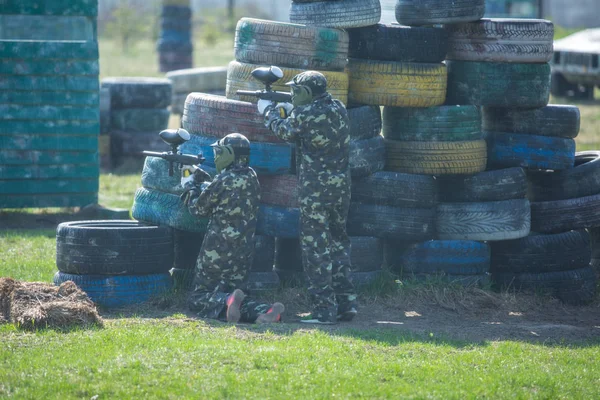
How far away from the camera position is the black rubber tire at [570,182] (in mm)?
11312

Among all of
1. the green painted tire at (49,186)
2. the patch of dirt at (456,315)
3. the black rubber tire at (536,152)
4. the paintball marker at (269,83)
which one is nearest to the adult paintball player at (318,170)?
the paintball marker at (269,83)

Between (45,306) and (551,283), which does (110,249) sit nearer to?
(45,306)

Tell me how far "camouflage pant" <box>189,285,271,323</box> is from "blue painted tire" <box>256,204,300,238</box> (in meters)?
0.96

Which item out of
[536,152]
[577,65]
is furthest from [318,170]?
[577,65]

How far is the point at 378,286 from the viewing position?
10.6m

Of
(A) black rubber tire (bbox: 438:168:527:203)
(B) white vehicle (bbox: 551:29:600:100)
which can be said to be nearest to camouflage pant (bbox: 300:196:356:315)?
(A) black rubber tire (bbox: 438:168:527:203)

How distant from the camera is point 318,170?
9602 millimetres

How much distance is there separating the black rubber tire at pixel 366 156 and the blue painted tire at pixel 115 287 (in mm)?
2621

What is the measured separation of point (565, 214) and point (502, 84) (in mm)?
1745

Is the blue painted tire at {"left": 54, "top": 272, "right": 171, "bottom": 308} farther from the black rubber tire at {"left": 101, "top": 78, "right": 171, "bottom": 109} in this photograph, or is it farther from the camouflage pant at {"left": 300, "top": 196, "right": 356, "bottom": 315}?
the black rubber tire at {"left": 101, "top": 78, "right": 171, "bottom": 109}

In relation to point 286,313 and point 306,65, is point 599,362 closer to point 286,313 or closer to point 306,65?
point 286,313

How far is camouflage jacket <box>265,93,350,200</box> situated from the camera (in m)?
9.47

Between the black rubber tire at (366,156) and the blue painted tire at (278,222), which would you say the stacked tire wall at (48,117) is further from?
the black rubber tire at (366,156)

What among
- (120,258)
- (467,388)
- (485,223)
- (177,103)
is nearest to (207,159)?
(120,258)
